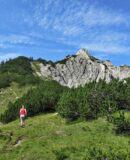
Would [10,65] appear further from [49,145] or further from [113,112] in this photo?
[49,145]

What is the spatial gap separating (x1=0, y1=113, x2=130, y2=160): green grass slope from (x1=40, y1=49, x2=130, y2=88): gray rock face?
347ft

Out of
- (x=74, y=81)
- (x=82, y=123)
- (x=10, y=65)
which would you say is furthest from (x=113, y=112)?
(x=74, y=81)

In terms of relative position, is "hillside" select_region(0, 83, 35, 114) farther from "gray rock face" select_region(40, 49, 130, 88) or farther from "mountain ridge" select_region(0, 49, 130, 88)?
"gray rock face" select_region(40, 49, 130, 88)

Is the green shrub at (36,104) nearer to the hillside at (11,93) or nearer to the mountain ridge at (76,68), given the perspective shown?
the hillside at (11,93)

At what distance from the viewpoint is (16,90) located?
275 feet

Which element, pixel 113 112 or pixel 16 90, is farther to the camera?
pixel 16 90

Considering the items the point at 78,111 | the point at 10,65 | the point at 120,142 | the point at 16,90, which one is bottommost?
the point at 120,142

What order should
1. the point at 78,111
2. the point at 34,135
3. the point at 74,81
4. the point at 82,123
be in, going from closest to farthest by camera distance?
the point at 34,135 → the point at 82,123 → the point at 78,111 → the point at 74,81

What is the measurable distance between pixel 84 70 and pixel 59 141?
125 m

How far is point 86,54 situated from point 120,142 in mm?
131771

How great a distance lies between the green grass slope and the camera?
27.0 m

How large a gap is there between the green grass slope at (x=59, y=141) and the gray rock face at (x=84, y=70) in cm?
10568

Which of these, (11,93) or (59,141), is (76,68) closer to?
(11,93)

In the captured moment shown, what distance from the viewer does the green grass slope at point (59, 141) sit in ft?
88.7
